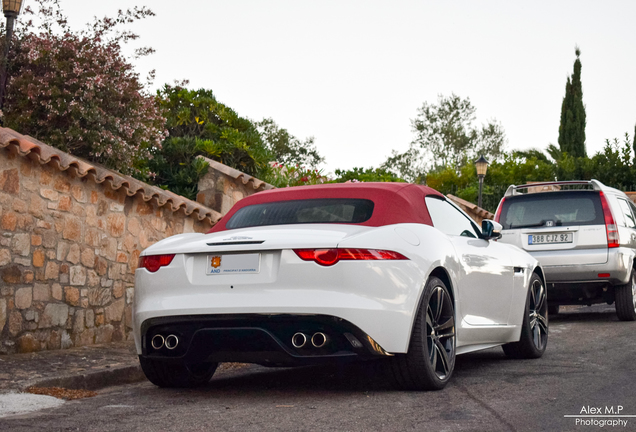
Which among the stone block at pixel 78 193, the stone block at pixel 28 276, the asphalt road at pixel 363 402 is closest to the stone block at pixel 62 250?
the stone block at pixel 28 276

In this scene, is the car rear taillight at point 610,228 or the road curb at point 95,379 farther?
the car rear taillight at point 610,228

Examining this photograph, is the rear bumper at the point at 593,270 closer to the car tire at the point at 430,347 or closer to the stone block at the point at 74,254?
the car tire at the point at 430,347

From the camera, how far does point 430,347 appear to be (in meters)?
4.80

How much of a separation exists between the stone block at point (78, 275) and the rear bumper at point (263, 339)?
11.1ft

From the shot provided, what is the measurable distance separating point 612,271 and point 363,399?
5.91 meters

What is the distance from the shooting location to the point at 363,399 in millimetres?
4512

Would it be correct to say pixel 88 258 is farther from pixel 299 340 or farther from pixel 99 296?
pixel 299 340

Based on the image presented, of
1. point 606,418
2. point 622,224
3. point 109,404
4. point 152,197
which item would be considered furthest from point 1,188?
point 622,224

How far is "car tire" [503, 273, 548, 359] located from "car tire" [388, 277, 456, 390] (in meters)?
1.62

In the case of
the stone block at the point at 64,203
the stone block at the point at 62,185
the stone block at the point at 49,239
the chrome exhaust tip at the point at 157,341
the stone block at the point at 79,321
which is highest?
the stone block at the point at 62,185

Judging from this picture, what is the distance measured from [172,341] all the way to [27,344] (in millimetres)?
3018

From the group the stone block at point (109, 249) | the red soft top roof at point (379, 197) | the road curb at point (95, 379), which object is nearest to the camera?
the red soft top roof at point (379, 197)

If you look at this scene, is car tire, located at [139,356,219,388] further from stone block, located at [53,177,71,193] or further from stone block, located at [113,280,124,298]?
stone block, located at [113,280,124,298]

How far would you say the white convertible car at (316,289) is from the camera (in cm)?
433
